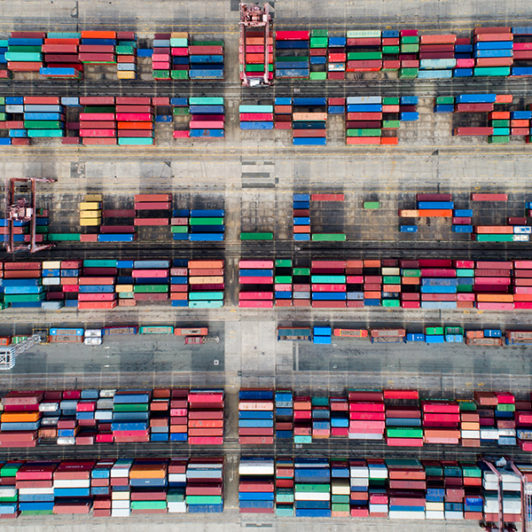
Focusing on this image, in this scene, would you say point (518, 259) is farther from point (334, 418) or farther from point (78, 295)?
point (78, 295)

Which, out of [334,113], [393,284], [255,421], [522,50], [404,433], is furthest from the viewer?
[334,113]

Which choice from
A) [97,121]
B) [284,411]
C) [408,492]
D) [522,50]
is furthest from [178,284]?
[522,50]

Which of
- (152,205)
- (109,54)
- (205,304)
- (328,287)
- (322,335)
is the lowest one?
(322,335)

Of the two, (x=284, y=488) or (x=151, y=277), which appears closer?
(x=284, y=488)

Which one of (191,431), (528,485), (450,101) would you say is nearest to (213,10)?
(450,101)

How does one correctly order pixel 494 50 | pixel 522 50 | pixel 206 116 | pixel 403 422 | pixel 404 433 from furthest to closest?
pixel 206 116, pixel 403 422, pixel 404 433, pixel 522 50, pixel 494 50

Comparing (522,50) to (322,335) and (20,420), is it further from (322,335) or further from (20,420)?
(20,420)

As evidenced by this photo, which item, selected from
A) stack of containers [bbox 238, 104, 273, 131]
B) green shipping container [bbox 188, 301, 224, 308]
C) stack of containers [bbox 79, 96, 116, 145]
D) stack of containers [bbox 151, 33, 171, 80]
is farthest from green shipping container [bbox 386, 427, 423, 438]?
stack of containers [bbox 151, 33, 171, 80]
